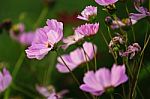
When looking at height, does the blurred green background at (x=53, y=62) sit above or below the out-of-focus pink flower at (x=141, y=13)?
below

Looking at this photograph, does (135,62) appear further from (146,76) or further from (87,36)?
(146,76)

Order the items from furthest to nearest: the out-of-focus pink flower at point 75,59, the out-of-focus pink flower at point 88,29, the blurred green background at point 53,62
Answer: the blurred green background at point 53,62
the out-of-focus pink flower at point 75,59
the out-of-focus pink flower at point 88,29

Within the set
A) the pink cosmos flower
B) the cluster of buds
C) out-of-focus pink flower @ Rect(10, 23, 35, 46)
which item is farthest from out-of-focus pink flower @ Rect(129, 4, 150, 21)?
out-of-focus pink flower @ Rect(10, 23, 35, 46)

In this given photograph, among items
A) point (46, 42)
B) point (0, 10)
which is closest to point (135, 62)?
point (46, 42)

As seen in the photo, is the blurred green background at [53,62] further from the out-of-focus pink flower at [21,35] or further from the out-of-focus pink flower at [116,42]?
the out-of-focus pink flower at [116,42]

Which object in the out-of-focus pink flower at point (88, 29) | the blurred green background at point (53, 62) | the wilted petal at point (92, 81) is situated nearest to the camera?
the wilted petal at point (92, 81)

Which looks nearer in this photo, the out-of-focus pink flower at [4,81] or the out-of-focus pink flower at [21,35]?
the out-of-focus pink flower at [4,81]

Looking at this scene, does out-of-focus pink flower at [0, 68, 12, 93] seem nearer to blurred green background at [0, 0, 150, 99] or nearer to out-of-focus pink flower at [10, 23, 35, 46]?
blurred green background at [0, 0, 150, 99]

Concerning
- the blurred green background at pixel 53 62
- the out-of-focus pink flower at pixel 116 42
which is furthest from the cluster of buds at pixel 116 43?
the blurred green background at pixel 53 62
